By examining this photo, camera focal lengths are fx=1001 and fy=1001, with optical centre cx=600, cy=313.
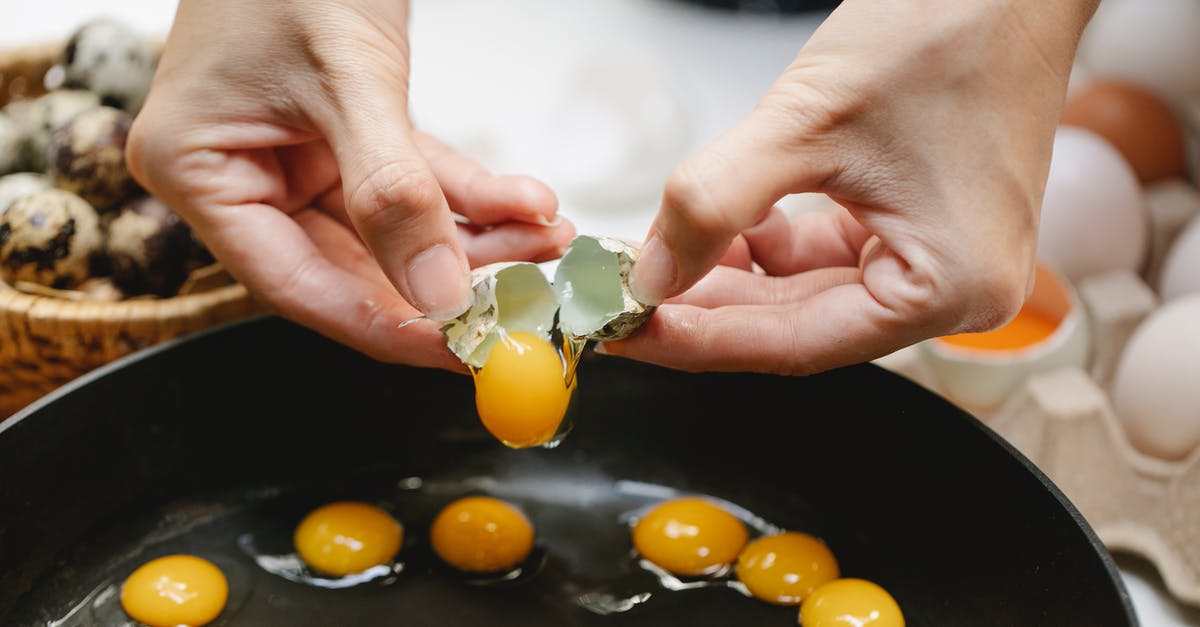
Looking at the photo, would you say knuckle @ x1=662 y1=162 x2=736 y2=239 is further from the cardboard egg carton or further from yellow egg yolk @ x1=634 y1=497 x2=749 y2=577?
the cardboard egg carton

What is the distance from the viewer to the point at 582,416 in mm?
1237

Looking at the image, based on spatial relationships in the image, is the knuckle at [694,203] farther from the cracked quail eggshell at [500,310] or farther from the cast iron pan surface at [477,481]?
the cast iron pan surface at [477,481]

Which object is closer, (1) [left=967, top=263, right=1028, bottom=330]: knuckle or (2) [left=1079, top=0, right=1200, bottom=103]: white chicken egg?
(1) [left=967, top=263, right=1028, bottom=330]: knuckle

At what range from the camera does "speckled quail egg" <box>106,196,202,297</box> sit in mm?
1357

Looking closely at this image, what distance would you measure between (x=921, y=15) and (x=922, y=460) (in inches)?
18.2

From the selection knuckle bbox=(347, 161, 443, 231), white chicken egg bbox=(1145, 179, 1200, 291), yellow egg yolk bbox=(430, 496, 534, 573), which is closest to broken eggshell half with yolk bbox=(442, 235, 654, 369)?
knuckle bbox=(347, 161, 443, 231)

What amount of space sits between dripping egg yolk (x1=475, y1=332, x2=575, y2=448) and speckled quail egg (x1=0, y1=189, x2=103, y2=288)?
70 centimetres

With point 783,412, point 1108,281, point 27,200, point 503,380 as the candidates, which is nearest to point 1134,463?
point 1108,281

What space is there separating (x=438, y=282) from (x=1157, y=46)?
4.88ft

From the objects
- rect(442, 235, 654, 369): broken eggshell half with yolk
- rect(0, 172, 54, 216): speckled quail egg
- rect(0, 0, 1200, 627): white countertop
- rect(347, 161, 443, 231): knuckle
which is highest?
rect(347, 161, 443, 231): knuckle

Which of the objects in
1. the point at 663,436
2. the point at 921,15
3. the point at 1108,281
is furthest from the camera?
the point at 1108,281

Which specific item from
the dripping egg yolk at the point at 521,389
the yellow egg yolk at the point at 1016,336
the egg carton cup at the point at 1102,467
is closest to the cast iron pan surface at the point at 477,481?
the dripping egg yolk at the point at 521,389

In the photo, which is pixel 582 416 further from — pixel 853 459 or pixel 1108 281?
pixel 1108 281

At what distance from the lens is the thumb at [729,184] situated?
0.77m
